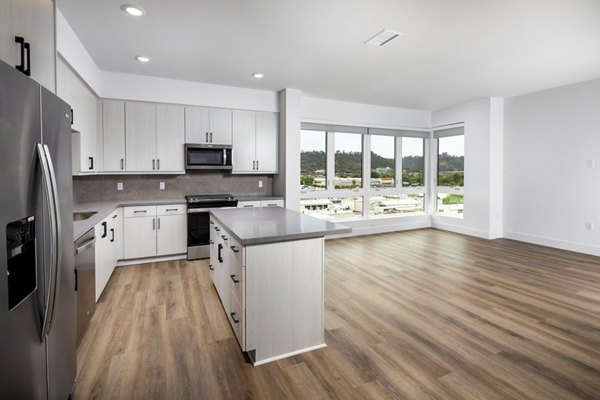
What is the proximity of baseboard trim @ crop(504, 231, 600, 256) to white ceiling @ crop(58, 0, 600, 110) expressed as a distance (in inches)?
105

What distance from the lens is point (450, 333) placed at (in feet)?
8.55

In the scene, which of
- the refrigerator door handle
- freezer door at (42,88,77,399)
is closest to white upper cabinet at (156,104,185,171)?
freezer door at (42,88,77,399)

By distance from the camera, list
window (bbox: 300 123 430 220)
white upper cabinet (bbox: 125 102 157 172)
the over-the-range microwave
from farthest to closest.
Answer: window (bbox: 300 123 430 220), the over-the-range microwave, white upper cabinet (bbox: 125 102 157 172)

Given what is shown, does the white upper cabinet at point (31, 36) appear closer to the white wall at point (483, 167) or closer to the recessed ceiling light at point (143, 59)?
→ the recessed ceiling light at point (143, 59)

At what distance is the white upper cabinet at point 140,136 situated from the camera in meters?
4.70

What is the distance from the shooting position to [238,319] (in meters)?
2.34

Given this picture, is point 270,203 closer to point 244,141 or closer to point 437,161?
point 244,141

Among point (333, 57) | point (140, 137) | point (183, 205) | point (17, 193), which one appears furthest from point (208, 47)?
point (17, 193)

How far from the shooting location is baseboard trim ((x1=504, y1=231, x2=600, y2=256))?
5113 mm

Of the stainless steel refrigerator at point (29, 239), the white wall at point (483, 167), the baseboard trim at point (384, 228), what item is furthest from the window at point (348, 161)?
the stainless steel refrigerator at point (29, 239)

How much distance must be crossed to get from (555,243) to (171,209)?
651 centimetres

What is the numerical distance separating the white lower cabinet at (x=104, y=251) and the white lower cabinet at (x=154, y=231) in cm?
43

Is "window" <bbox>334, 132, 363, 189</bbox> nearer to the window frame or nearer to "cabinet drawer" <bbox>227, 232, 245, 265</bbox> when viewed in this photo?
the window frame

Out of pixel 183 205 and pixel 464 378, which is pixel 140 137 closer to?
pixel 183 205
